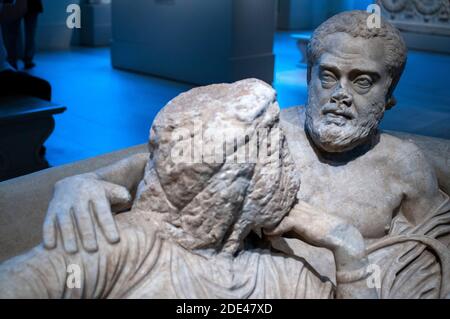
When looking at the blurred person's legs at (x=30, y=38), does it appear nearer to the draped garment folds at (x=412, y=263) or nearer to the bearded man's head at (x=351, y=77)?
the bearded man's head at (x=351, y=77)

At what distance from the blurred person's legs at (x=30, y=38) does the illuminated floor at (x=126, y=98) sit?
110mm

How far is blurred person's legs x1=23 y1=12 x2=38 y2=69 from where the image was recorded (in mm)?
4430

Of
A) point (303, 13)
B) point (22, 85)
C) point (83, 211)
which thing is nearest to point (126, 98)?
point (22, 85)

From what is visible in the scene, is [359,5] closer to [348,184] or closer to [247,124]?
[348,184]

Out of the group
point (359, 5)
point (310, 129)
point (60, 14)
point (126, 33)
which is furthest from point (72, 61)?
point (310, 129)

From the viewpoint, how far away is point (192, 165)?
4.90ft

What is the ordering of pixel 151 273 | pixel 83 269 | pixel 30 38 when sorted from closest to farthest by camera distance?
pixel 83 269 → pixel 151 273 → pixel 30 38

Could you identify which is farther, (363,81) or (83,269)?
(363,81)

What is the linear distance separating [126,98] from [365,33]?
3.28 meters

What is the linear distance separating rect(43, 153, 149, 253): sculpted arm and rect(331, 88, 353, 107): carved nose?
3.21 feet

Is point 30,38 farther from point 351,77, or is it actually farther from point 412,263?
point 412,263

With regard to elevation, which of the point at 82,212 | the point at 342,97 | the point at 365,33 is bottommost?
the point at 82,212

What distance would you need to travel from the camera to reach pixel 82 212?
4.96 ft

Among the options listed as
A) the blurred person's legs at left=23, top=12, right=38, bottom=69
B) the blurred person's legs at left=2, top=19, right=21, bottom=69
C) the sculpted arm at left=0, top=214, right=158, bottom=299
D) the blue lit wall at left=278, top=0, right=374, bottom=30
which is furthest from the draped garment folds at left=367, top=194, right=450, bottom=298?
the blurred person's legs at left=23, top=12, right=38, bottom=69
